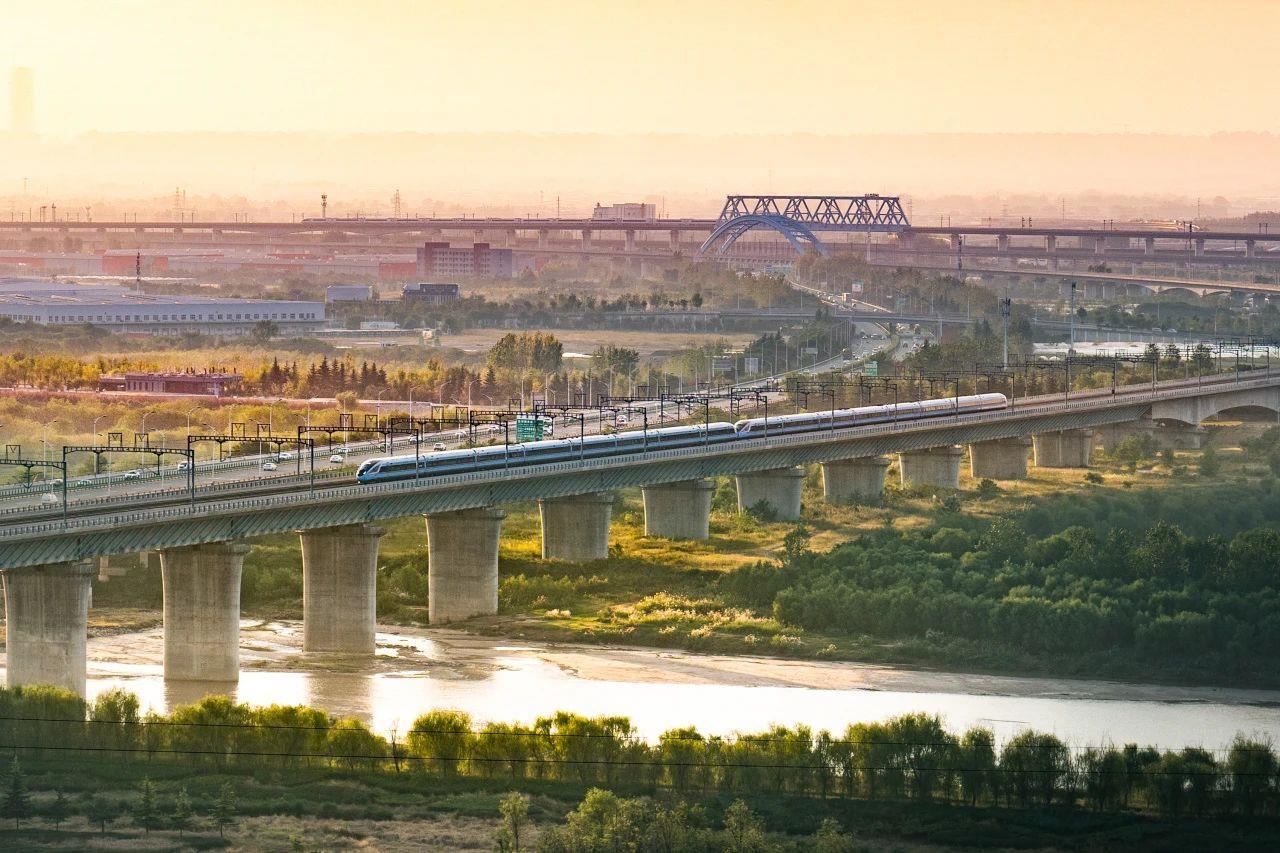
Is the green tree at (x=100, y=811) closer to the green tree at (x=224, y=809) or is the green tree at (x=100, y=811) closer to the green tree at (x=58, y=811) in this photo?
the green tree at (x=58, y=811)

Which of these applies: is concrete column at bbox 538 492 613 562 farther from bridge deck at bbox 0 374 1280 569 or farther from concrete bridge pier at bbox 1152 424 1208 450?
concrete bridge pier at bbox 1152 424 1208 450

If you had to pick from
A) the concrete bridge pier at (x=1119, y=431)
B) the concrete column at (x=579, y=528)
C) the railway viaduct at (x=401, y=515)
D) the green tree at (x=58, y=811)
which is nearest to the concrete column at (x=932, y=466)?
the railway viaduct at (x=401, y=515)

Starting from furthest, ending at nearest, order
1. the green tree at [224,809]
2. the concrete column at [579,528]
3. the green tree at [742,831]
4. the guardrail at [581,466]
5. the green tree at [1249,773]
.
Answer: the concrete column at [579,528], the guardrail at [581,466], the green tree at [1249,773], the green tree at [224,809], the green tree at [742,831]

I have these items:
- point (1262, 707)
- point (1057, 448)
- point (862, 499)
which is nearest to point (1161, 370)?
point (1057, 448)

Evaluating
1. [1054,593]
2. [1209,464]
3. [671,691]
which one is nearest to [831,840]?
[671,691]

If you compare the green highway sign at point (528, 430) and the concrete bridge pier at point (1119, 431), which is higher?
Result: the green highway sign at point (528, 430)

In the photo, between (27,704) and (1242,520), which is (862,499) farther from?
(27,704)
